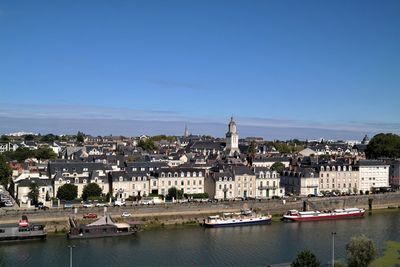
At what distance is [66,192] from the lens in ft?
133

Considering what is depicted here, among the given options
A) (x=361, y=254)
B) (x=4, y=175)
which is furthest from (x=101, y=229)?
(x=4, y=175)

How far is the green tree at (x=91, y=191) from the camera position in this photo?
4162 centimetres

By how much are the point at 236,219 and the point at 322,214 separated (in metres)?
7.42

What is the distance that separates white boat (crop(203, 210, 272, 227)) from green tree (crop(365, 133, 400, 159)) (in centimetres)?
3322

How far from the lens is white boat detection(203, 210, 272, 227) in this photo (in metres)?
37.2

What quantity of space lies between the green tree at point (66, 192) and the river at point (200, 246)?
798 centimetres

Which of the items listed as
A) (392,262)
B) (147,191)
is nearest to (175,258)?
→ (392,262)

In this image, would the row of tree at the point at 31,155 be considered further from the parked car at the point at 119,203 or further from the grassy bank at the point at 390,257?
the grassy bank at the point at 390,257

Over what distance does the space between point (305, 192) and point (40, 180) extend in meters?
22.1

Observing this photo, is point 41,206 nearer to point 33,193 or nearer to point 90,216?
point 33,193

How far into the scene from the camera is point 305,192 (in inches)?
1892

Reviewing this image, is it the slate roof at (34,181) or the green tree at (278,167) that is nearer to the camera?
the slate roof at (34,181)

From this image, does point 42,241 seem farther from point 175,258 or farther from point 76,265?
point 175,258

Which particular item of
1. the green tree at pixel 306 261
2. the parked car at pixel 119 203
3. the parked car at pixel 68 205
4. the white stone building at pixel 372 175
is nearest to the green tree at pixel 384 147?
the white stone building at pixel 372 175
